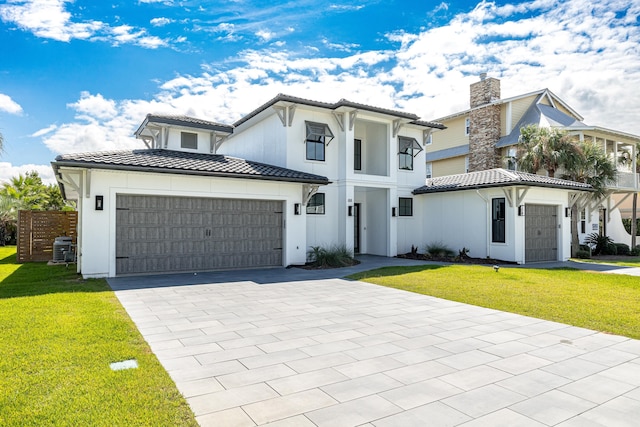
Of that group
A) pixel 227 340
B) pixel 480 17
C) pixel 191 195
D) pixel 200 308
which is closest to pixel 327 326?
pixel 227 340

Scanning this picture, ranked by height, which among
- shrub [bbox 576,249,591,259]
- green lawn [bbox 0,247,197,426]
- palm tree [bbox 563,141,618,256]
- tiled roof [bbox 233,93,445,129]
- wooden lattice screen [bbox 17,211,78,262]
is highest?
tiled roof [bbox 233,93,445,129]

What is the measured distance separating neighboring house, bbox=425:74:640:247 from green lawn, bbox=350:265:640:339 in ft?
38.2

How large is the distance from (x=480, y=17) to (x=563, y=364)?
38.9ft

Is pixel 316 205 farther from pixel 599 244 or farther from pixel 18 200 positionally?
pixel 18 200

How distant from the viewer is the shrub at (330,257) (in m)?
14.1

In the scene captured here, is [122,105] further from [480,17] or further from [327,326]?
[327,326]

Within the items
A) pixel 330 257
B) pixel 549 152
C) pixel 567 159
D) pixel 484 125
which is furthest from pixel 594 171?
pixel 330 257

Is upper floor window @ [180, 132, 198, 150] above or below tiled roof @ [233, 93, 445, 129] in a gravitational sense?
below

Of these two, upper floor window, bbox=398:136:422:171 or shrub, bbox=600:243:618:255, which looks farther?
shrub, bbox=600:243:618:255

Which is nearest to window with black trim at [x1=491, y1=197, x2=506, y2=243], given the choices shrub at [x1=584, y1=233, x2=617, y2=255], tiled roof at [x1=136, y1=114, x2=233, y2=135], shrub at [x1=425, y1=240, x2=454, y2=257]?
shrub at [x1=425, y1=240, x2=454, y2=257]

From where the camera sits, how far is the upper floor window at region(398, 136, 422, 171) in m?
18.5

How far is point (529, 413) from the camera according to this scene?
3334 millimetres

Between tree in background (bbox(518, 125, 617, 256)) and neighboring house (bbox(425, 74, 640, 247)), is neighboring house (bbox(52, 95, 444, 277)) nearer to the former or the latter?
tree in background (bbox(518, 125, 617, 256))

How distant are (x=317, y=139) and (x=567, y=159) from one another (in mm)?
12336
